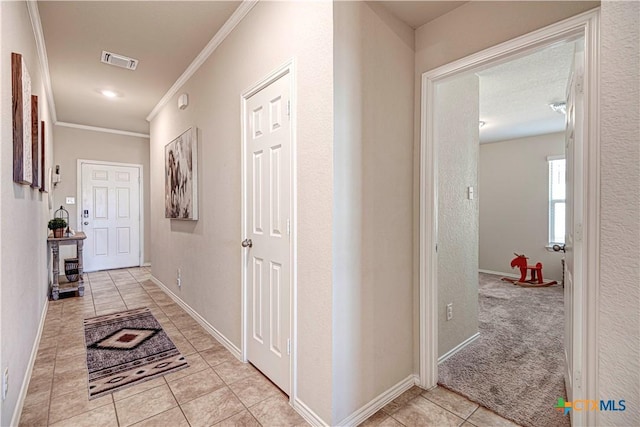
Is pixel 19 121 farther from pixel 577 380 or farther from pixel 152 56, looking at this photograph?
pixel 577 380

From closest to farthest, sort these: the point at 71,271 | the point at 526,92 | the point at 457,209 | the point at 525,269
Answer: the point at 457,209
the point at 526,92
the point at 71,271
the point at 525,269

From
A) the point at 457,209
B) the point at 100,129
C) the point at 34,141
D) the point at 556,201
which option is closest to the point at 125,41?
the point at 34,141

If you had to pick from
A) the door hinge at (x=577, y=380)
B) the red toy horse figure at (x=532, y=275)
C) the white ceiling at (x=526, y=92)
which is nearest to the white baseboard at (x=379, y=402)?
the door hinge at (x=577, y=380)

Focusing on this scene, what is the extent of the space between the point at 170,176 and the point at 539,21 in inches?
144

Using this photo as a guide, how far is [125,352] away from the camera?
2482mm

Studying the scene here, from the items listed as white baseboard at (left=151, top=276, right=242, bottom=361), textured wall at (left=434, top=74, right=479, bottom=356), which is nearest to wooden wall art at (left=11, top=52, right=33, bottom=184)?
white baseboard at (left=151, top=276, right=242, bottom=361)

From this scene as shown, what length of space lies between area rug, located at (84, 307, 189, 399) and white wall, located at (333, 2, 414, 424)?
142 centimetres

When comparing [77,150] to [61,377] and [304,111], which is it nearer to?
[61,377]

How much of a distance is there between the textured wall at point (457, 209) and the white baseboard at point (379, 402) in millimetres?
464

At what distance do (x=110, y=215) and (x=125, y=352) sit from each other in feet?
13.8

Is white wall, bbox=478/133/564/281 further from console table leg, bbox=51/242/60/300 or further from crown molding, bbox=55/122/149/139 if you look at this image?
crown molding, bbox=55/122/149/139

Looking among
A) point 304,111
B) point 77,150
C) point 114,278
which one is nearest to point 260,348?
point 304,111

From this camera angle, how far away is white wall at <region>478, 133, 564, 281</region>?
209 inches

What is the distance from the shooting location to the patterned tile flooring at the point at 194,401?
1.68 meters
